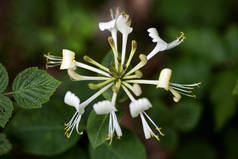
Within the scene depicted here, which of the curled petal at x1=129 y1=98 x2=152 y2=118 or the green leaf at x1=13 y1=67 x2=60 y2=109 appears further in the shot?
the green leaf at x1=13 y1=67 x2=60 y2=109

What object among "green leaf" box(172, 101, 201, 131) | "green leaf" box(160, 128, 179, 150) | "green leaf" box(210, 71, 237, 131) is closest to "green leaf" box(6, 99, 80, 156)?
"green leaf" box(160, 128, 179, 150)

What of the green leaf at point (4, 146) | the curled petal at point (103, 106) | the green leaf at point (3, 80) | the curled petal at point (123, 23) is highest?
the curled petal at point (123, 23)

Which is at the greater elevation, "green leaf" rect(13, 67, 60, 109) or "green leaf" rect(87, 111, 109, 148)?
"green leaf" rect(13, 67, 60, 109)

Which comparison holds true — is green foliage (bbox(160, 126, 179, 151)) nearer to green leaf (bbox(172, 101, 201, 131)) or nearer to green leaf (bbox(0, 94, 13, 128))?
green leaf (bbox(172, 101, 201, 131))

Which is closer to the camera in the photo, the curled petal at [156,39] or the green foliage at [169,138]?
the curled petal at [156,39]

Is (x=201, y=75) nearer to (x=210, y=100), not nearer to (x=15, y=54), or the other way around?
(x=210, y=100)

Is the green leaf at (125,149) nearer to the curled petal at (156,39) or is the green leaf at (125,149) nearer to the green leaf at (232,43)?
the curled petal at (156,39)

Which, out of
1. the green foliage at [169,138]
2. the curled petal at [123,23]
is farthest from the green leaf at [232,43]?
the curled petal at [123,23]

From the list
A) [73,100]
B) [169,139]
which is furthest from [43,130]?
[169,139]
